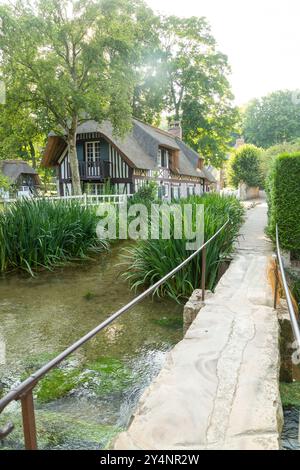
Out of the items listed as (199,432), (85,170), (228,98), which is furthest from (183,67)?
(199,432)

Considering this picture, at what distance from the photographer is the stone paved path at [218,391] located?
183cm

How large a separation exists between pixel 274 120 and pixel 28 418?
5301 cm

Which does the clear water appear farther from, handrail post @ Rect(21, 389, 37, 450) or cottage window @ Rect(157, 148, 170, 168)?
cottage window @ Rect(157, 148, 170, 168)

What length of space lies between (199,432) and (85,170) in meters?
21.6

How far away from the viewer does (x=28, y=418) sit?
1.19 m

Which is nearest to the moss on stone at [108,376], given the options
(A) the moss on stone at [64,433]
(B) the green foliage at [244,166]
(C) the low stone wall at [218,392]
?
(A) the moss on stone at [64,433]

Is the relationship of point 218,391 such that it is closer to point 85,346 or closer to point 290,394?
point 290,394

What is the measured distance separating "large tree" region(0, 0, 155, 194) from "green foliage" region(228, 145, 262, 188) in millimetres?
15812

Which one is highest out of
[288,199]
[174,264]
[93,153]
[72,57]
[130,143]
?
[72,57]

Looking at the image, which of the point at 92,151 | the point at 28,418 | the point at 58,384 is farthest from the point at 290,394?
the point at 92,151

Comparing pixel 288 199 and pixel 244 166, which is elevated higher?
pixel 244 166

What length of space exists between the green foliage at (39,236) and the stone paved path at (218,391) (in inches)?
183

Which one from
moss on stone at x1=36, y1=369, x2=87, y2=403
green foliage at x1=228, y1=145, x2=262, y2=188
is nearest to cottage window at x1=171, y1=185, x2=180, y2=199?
green foliage at x1=228, y1=145, x2=262, y2=188
